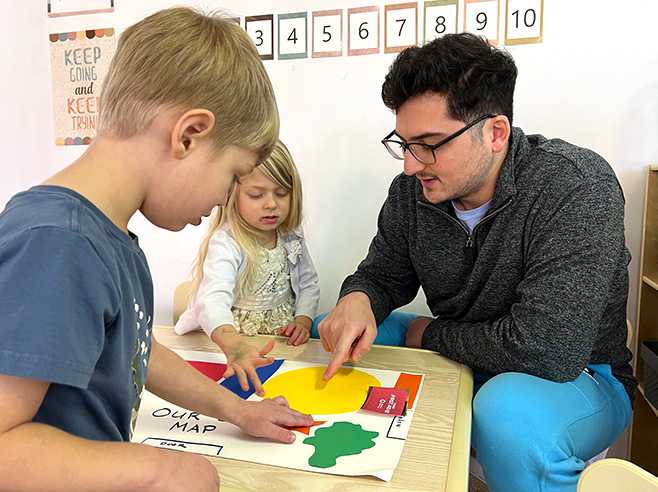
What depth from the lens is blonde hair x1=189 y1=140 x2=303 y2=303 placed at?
4.36ft

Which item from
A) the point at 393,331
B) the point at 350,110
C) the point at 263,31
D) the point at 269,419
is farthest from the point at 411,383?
the point at 263,31

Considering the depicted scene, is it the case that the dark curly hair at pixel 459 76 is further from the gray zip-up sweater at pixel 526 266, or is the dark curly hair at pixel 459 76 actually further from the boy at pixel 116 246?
the boy at pixel 116 246

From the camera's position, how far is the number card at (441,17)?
4.97 feet

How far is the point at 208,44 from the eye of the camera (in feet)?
1.89

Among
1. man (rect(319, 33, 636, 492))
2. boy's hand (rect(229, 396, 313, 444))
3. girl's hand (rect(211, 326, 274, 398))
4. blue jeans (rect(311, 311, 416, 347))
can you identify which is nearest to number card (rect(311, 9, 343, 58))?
man (rect(319, 33, 636, 492))

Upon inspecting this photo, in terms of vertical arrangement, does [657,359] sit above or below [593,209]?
below

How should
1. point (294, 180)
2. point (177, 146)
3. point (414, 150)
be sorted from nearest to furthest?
1. point (177, 146)
2. point (414, 150)
3. point (294, 180)

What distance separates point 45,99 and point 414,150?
157cm

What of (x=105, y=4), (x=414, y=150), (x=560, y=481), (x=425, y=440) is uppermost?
(x=105, y=4)

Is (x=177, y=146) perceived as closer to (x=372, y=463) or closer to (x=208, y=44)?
(x=208, y=44)

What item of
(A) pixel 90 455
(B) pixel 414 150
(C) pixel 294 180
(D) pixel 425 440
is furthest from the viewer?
(C) pixel 294 180

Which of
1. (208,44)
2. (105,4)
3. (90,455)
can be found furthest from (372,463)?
(105,4)

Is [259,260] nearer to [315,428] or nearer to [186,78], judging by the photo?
[315,428]

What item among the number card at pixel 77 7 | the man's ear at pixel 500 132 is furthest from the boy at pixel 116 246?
the number card at pixel 77 7
